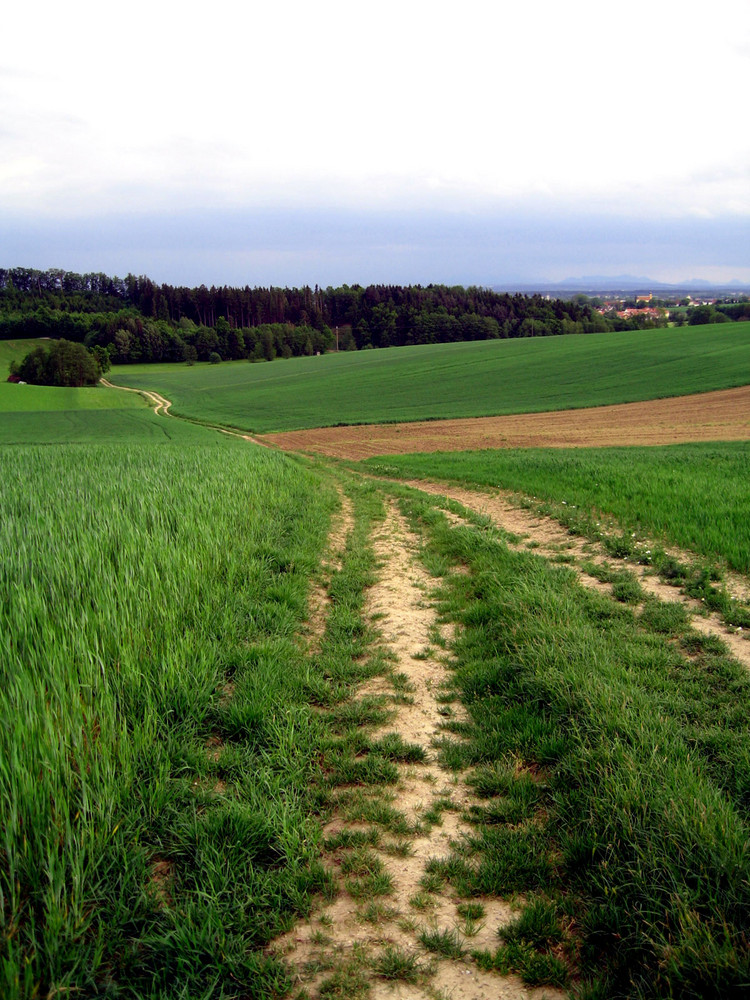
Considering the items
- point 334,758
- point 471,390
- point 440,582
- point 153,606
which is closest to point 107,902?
point 334,758

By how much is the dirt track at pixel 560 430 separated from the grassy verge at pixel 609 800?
21686mm

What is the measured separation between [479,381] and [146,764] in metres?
49.6

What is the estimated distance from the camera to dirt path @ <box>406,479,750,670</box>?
598 cm

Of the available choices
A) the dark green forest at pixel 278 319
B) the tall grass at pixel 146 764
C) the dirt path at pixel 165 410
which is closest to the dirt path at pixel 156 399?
the dirt path at pixel 165 410

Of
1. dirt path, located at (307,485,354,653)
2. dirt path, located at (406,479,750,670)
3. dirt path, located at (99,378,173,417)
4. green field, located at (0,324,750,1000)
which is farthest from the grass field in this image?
green field, located at (0,324,750,1000)

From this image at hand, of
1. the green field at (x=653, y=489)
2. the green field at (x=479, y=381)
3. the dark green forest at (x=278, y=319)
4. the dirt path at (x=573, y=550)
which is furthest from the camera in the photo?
the dark green forest at (x=278, y=319)

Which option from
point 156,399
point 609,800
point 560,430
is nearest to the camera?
point 609,800

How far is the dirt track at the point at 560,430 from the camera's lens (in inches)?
1091

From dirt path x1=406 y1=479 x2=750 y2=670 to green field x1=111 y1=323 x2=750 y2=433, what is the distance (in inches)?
959

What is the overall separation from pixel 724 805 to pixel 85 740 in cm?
367

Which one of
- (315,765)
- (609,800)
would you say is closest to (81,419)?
(315,765)

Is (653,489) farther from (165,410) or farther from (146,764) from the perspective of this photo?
(165,410)

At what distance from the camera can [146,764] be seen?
12.4 ft

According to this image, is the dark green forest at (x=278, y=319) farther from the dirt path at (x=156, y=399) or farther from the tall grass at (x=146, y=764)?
the tall grass at (x=146, y=764)
